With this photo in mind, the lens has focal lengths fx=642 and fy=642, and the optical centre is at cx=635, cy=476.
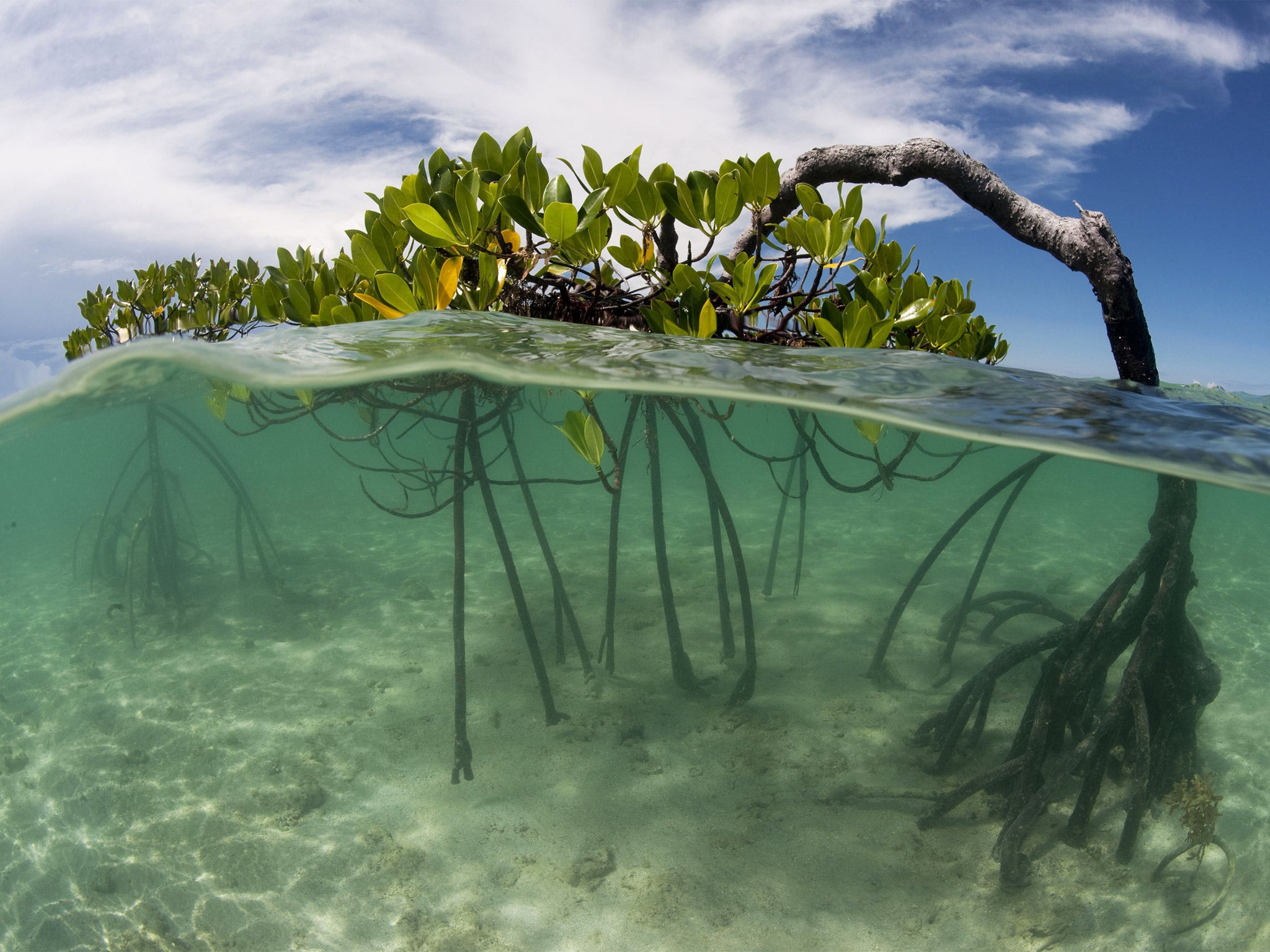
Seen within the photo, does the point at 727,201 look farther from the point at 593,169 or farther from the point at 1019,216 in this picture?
the point at 1019,216

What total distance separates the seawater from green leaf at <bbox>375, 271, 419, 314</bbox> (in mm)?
248

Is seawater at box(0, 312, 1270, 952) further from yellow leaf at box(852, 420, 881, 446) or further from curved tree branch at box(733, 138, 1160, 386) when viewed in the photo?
curved tree branch at box(733, 138, 1160, 386)

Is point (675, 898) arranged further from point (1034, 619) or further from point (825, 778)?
point (1034, 619)

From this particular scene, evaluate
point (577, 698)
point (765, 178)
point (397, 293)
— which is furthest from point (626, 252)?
point (577, 698)

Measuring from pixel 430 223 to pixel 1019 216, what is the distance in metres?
4.09

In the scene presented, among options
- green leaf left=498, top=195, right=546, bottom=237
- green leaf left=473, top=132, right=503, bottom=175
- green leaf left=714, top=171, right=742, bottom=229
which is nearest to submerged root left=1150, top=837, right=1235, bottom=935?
green leaf left=714, top=171, right=742, bottom=229

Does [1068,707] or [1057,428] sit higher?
[1057,428]

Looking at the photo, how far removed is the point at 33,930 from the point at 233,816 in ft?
5.12

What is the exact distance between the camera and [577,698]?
4328 millimetres

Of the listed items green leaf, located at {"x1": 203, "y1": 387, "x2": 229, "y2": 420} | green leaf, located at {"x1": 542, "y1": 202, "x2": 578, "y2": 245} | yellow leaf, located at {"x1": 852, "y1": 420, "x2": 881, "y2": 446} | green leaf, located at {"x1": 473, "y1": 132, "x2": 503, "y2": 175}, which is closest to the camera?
green leaf, located at {"x1": 542, "y1": 202, "x2": 578, "y2": 245}

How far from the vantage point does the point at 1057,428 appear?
4160mm

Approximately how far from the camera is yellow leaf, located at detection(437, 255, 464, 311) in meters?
3.65

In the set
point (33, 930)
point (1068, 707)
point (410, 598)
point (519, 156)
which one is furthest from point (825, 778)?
point (33, 930)

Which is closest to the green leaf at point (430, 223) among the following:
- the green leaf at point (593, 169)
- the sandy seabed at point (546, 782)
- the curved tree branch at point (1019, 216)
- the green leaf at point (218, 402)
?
the green leaf at point (593, 169)
